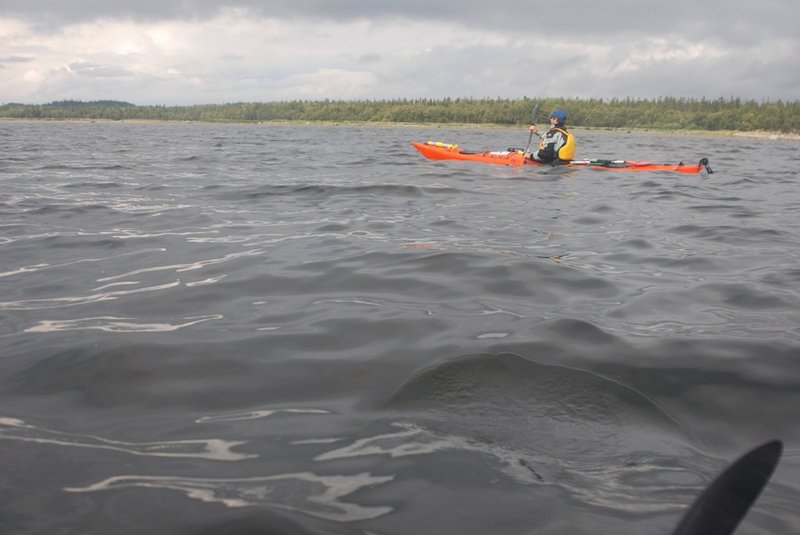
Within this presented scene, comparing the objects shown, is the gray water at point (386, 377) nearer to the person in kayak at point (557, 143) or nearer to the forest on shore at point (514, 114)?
the person in kayak at point (557, 143)

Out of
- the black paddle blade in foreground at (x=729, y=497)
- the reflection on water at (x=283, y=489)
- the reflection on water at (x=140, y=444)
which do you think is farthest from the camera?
the reflection on water at (x=140, y=444)

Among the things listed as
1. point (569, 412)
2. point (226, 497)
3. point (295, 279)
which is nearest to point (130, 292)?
point (295, 279)

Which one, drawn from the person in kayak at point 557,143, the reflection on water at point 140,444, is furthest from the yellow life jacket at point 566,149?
the reflection on water at point 140,444

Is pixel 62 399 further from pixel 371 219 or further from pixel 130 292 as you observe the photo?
pixel 371 219

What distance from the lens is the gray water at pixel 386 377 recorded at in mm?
1942

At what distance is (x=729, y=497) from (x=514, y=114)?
104215 mm

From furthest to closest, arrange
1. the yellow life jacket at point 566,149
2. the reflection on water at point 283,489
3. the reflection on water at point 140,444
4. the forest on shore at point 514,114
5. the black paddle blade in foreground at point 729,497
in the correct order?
1. the forest on shore at point 514,114
2. the yellow life jacket at point 566,149
3. the reflection on water at point 140,444
4. the reflection on water at point 283,489
5. the black paddle blade in foreground at point 729,497

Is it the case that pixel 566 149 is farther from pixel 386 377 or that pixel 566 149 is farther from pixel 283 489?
pixel 283 489

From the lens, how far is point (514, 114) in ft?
328

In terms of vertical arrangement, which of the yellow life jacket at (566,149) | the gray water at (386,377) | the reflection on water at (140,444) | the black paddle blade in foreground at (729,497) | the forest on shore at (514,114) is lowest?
the reflection on water at (140,444)

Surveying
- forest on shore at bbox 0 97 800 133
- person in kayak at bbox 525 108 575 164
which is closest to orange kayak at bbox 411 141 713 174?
person in kayak at bbox 525 108 575 164

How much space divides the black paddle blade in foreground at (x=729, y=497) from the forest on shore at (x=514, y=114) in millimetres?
84996

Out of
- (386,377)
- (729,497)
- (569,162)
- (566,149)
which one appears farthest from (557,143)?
(729,497)

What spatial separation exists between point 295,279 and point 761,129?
103742 millimetres
